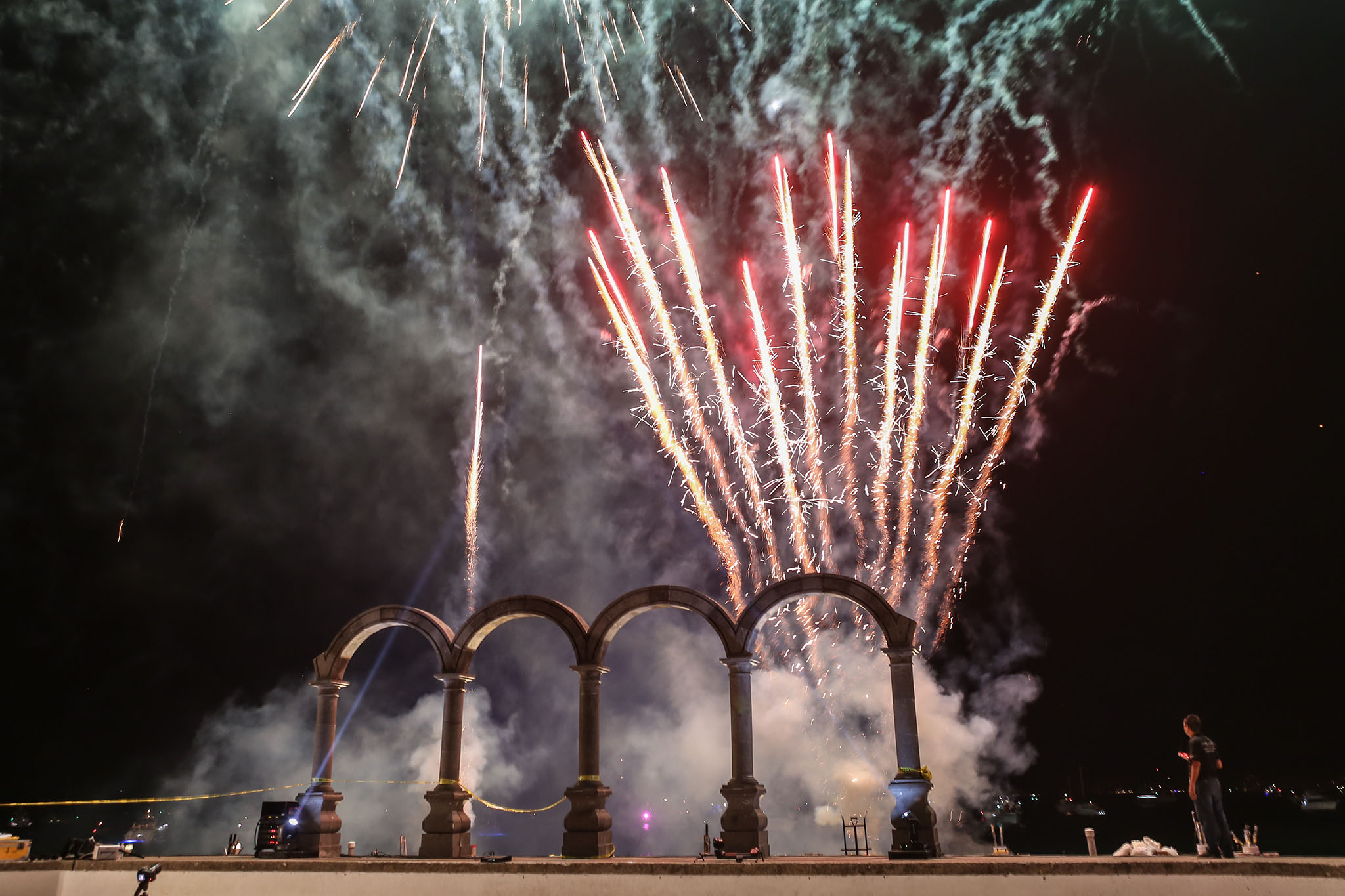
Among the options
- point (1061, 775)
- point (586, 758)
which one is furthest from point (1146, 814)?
point (586, 758)

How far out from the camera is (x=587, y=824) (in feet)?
63.9

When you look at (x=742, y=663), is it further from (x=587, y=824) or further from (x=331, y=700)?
(x=331, y=700)

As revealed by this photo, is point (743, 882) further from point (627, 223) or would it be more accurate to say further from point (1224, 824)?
point (627, 223)

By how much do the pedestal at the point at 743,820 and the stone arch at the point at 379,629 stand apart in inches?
284

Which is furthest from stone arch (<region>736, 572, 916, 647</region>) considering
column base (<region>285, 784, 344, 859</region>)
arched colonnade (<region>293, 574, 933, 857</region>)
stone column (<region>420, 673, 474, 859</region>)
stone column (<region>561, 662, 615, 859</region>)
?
column base (<region>285, 784, 344, 859</region>)

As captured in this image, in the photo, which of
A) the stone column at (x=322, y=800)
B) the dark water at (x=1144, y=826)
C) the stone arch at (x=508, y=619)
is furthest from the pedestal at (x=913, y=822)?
the dark water at (x=1144, y=826)

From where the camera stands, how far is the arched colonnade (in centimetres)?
1883

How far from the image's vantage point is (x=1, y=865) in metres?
19.0

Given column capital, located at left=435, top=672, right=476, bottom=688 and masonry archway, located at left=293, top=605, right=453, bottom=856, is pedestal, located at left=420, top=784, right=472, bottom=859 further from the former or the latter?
masonry archway, located at left=293, top=605, right=453, bottom=856

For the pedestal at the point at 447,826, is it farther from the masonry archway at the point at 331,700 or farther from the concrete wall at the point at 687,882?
the concrete wall at the point at 687,882

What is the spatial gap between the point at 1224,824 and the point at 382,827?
54.4 metres

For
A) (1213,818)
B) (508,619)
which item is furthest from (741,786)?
(1213,818)

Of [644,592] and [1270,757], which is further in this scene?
[1270,757]

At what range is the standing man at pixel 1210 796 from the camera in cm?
1434
